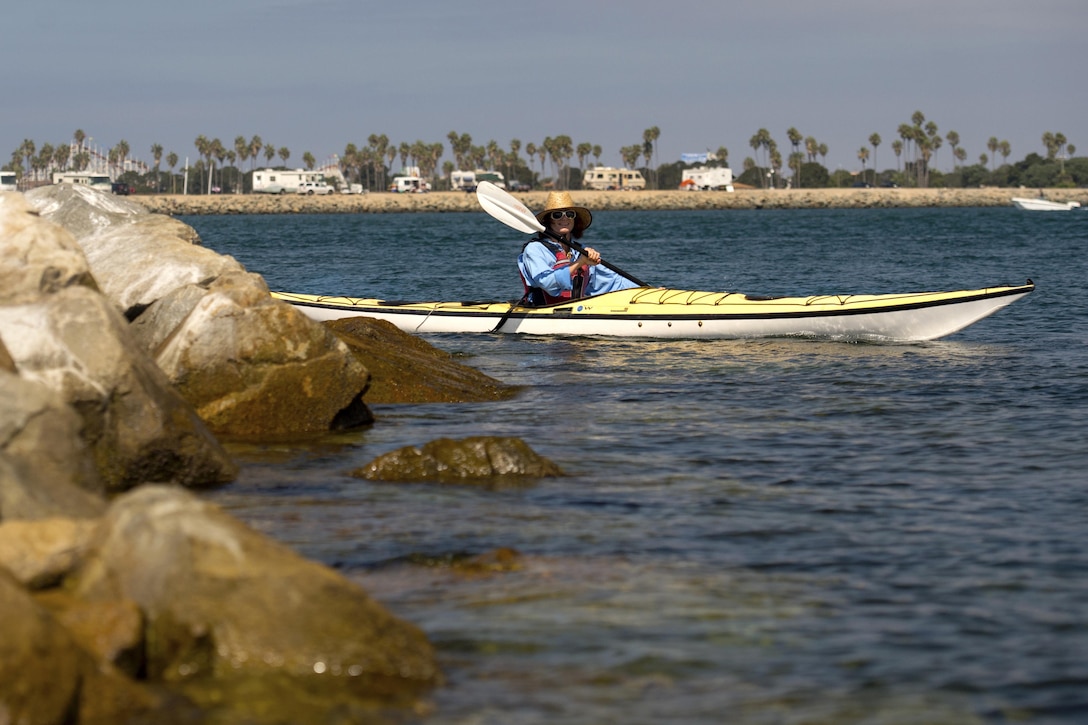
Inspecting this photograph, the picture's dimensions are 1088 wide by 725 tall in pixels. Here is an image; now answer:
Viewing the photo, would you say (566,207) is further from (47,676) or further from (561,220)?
(47,676)

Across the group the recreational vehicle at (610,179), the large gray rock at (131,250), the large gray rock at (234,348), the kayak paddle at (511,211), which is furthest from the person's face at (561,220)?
the recreational vehicle at (610,179)

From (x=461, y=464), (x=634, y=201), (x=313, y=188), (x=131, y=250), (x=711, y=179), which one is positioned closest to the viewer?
(x=461, y=464)

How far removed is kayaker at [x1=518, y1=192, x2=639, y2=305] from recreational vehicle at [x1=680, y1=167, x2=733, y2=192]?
510 feet

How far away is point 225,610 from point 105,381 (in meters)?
2.51

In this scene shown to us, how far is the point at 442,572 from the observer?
577cm

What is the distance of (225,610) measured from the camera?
4.37 meters

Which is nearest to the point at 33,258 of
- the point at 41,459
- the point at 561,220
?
the point at 41,459

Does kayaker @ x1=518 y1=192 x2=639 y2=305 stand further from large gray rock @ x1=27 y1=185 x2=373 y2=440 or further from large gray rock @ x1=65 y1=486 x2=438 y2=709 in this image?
large gray rock @ x1=65 y1=486 x2=438 y2=709

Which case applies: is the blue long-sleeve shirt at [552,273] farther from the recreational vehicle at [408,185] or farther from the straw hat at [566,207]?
the recreational vehicle at [408,185]

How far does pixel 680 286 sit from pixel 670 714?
22.0m

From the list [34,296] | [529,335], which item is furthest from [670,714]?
[529,335]

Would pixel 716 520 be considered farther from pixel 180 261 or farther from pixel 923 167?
pixel 923 167

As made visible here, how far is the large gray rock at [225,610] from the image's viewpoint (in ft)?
14.2

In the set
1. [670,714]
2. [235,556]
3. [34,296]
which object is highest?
[34,296]
